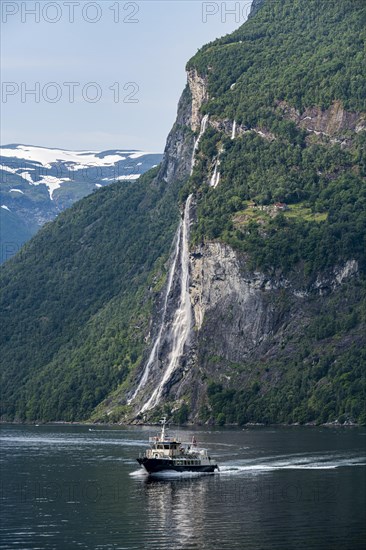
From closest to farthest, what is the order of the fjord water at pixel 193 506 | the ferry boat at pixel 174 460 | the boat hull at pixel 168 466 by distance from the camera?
the fjord water at pixel 193 506, the boat hull at pixel 168 466, the ferry boat at pixel 174 460

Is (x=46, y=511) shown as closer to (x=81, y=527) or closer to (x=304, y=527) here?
(x=81, y=527)

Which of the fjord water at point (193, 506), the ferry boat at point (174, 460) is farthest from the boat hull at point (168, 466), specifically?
the fjord water at point (193, 506)

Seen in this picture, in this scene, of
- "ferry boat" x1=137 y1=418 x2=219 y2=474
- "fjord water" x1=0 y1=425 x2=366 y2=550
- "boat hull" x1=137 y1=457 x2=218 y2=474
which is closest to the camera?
"fjord water" x1=0 y1=425 x2=366 y2=550

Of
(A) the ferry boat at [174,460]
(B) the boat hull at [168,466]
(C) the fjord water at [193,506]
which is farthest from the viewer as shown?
(A) the ferry boat at [174,460]

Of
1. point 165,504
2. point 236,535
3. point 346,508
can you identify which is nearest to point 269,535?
point 236,535

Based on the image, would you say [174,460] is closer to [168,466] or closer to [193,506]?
[168,466]

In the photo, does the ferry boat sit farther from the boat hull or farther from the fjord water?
the fjord water

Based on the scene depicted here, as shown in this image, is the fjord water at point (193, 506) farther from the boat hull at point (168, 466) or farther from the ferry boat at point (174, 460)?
the ferry boat at point (174, 460)

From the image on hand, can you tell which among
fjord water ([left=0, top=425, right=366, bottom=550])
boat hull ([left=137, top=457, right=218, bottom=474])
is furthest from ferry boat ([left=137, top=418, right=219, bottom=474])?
fjord water ([left=0, top=425, right=366, bottom=550])
